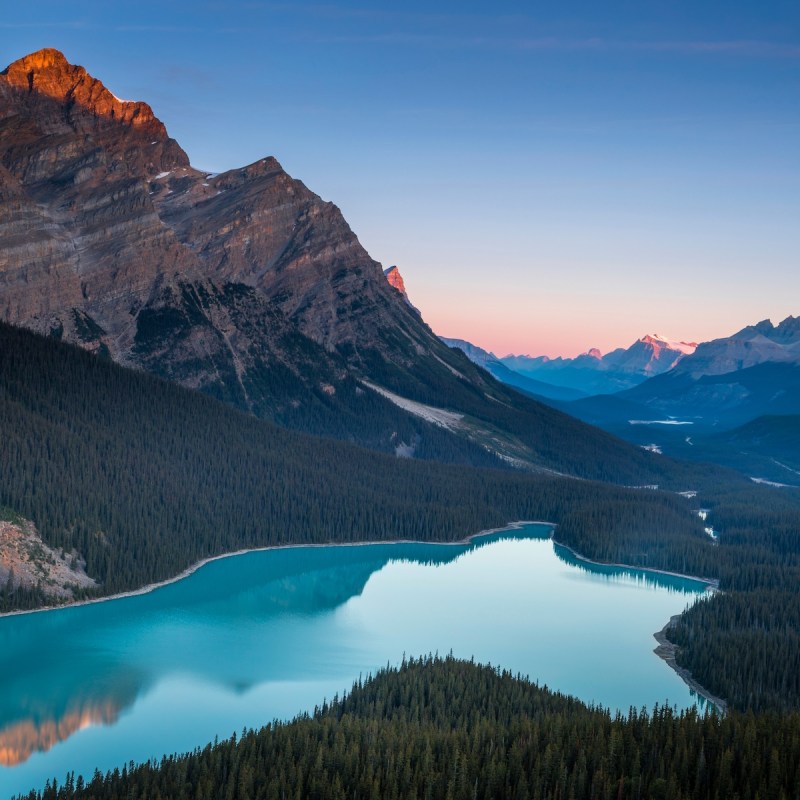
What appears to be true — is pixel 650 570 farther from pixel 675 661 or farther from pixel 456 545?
pixel 675 661

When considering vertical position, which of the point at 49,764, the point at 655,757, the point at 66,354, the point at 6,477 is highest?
the point at 66,354

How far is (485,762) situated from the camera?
2638 inches

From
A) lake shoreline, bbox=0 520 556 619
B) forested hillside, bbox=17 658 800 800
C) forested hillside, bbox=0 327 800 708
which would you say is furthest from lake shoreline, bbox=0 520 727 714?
forested hillside, bbox=17 658 800 800

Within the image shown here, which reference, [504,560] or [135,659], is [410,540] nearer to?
[504,560]

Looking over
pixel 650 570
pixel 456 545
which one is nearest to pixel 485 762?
pixel 650 570

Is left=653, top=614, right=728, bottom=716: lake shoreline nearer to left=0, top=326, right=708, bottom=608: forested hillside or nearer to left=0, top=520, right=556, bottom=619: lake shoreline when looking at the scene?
left=0, top=326, right=708, bottom=608: forested hillside

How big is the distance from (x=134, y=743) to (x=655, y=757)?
39.6 m

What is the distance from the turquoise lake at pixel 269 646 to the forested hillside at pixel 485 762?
39.5 feet

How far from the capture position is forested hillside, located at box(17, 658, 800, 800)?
6259cm

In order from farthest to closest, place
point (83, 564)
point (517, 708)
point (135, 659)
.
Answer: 1. point (83, 564)
2. point (135, 659)
3. point (517, 708)

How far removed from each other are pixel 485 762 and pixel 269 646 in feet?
169

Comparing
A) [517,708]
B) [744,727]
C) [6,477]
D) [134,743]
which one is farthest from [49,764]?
[6,477]

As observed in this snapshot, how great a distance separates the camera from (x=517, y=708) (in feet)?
277

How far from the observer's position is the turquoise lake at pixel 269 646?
84.9 metres
